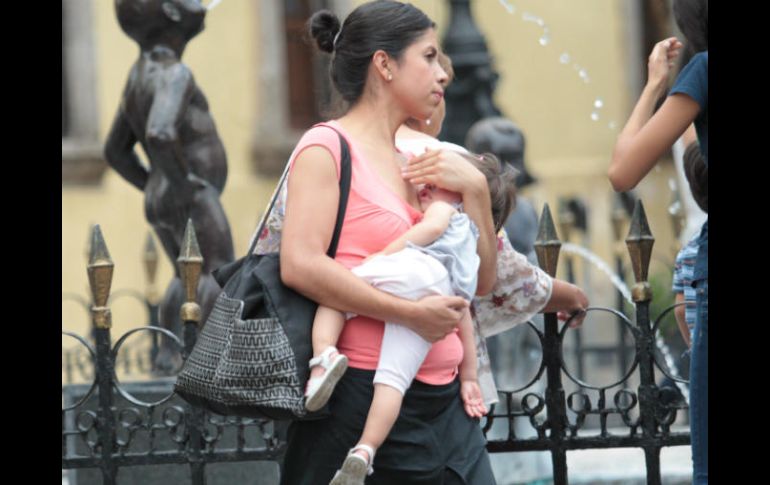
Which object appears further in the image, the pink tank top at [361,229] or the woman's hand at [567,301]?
the woman's hand at [567,301]

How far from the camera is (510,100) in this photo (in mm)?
17000

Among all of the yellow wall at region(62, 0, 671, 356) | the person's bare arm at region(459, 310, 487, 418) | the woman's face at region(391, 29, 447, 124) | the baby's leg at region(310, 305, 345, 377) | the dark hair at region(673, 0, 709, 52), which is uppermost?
the yellow wall at region(62, 0, 671, 356)

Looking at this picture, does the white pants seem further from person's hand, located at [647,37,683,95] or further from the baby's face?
person's hand, located at [647,37,683,95]

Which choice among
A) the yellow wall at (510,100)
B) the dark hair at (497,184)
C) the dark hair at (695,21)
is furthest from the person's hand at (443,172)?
the yellow wall at (510,100)

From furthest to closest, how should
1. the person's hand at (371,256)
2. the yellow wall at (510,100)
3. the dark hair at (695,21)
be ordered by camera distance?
the yellow wall at (510,100), the dark hair at (695,21), the person's hand at (371,256)

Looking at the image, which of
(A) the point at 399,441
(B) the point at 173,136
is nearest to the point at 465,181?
(A) the point at 399,441

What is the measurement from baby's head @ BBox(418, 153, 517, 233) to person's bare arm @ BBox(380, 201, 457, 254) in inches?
3.5

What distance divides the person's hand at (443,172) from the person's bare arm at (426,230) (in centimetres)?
7

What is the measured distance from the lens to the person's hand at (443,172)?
146 inches

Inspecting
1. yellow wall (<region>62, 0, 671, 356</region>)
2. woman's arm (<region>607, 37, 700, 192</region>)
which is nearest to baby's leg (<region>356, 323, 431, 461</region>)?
woman's arm (<region>607, 37, 700, 192</region>)

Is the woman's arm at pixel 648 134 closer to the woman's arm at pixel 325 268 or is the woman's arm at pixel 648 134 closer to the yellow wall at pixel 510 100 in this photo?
the woman's arm at pixel 325 268

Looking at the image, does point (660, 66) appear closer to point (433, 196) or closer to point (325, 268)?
point (433, 196)

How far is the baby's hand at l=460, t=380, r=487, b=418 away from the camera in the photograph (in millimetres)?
3760
